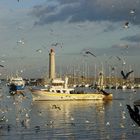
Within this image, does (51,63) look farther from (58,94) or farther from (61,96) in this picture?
(61,96)

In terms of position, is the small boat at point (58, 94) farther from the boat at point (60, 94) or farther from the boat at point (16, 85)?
the boat at point (16, 85)

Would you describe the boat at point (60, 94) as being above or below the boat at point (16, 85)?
below

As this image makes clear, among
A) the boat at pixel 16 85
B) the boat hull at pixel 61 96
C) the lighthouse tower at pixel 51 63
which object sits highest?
the lighthouse tower at pixel 51 63

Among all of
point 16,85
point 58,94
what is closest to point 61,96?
point 58,94

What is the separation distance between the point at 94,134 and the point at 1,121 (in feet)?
51.7

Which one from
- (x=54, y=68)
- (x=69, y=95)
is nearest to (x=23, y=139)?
(x=69, y=95)

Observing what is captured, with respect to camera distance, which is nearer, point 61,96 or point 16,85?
point 61,96

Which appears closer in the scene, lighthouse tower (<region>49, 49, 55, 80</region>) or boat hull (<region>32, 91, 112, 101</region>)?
boat hull (<region>32, 91, 112, 101</region>)

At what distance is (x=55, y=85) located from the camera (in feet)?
389

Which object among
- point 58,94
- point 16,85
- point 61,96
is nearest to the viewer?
point 61,96

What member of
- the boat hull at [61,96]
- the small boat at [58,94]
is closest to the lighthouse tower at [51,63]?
the boat hull at [61,96]

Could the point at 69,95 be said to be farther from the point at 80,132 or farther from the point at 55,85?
the point at 80,132

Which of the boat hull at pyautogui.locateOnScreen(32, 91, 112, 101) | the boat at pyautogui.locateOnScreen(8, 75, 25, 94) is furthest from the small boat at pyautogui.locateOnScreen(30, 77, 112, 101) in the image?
the boat at pyautogui.locateOnScreen(8, 75, 25, 94)

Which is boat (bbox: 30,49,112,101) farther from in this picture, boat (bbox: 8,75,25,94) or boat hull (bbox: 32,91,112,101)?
boat (bbox: 8,75,25,94)
